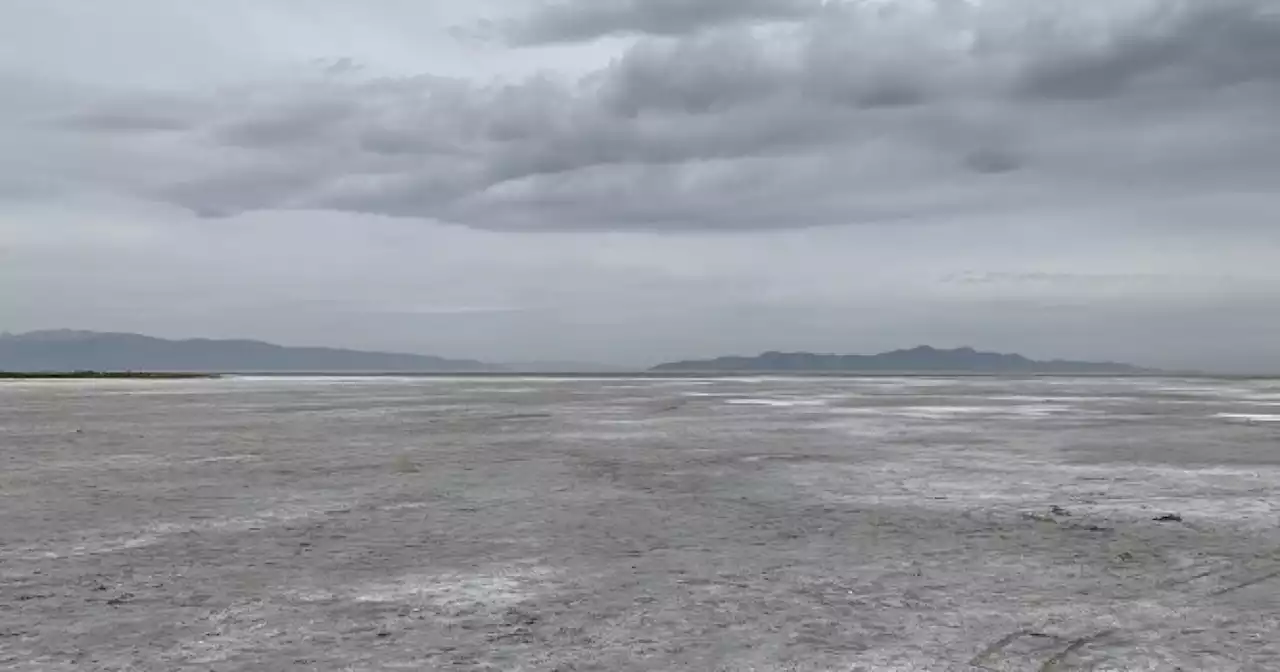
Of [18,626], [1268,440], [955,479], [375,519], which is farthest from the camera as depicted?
[1268,440]

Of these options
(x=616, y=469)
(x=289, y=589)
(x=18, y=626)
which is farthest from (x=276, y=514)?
(x=616, y=469)

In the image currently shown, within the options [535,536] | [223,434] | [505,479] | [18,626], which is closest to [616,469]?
[505,479]

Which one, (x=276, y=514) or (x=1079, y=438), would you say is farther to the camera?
(x=1079, y=438)

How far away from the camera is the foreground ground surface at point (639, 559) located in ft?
23.1

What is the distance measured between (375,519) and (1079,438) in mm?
21742

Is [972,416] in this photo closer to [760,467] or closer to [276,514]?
[760,467]

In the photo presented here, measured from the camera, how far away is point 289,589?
8.91 m

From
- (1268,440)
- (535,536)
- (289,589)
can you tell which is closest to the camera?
(289,589)

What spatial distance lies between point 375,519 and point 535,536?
2.53 m

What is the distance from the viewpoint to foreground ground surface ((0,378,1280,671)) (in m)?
7.05

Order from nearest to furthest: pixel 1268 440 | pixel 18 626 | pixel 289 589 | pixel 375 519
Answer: pixel 18 626
pixel 289 589
pixel 375 519
pixel 1268 440

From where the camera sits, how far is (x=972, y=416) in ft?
135

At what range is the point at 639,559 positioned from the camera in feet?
34.3

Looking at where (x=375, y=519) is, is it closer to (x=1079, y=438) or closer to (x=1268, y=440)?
(x=1079, y=438)
